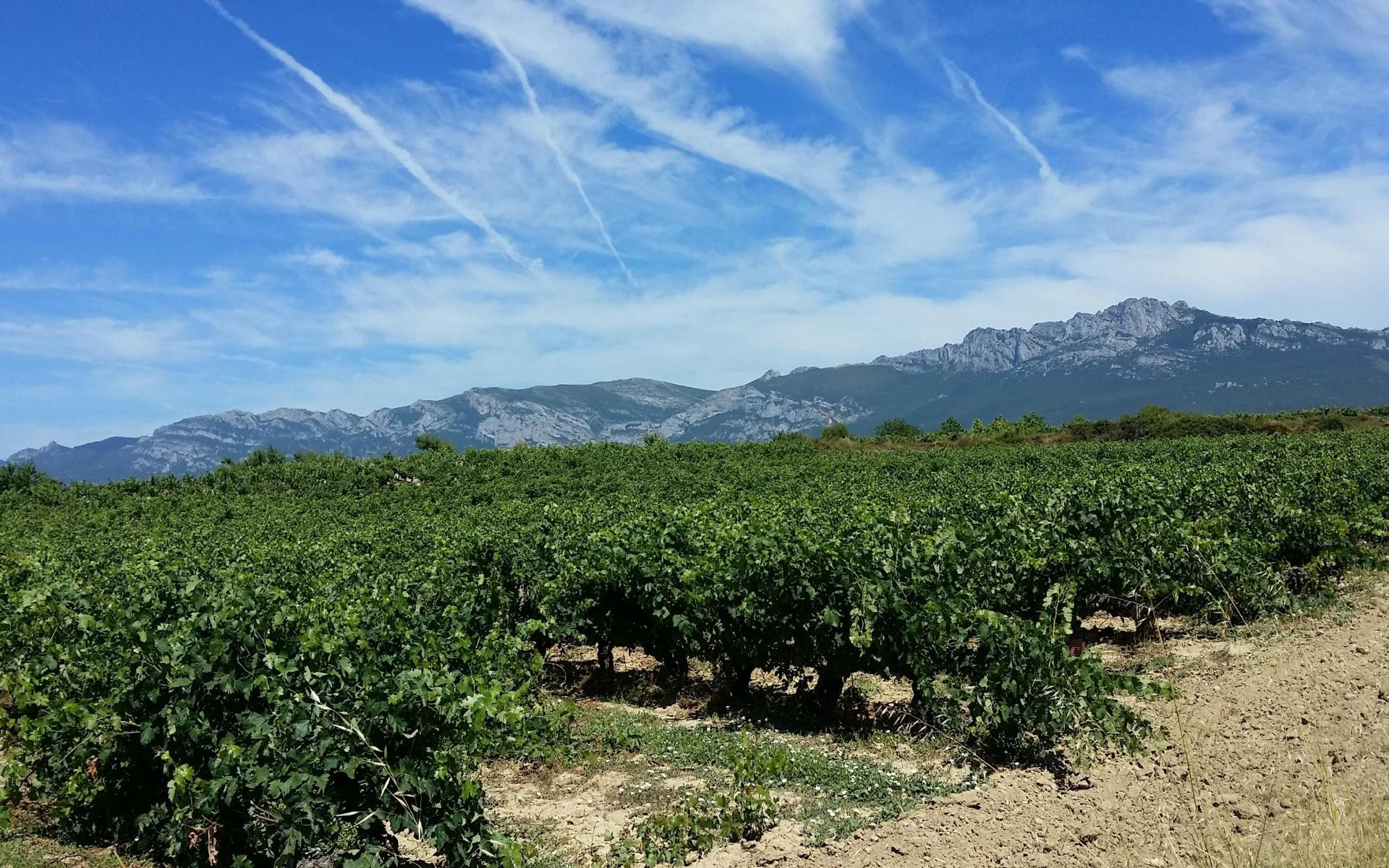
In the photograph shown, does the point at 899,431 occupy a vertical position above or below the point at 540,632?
above

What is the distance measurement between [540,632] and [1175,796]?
667 centimetres

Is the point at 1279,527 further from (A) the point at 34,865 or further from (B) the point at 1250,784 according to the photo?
(A) the point at 34,865

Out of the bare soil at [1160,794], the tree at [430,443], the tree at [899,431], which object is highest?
the tree at [430,443]

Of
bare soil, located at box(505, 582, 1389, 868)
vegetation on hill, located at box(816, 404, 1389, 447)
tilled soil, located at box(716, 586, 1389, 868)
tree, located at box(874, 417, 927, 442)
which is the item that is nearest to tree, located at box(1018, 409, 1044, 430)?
vegetation on hill, located at box(816, 404, 1389, 447)

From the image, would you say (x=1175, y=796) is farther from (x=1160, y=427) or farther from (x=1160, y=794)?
(x=1160, y=427)

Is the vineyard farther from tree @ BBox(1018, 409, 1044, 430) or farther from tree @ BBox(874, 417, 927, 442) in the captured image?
tree @ BBox(874, 417, 927, 442)

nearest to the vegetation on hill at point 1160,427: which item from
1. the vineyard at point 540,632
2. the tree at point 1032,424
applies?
the tree at point 1032,424

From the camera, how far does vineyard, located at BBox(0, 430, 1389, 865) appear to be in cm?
439

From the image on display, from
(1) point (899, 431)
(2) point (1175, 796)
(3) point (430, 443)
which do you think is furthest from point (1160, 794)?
(1) point (899, 431)

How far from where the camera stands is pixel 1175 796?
199 inches

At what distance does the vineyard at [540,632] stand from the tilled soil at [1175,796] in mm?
348

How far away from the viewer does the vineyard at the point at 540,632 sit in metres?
4.39

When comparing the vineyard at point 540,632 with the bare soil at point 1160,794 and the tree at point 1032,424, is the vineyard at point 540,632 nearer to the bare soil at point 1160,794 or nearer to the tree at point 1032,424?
the bare soil at point 1160,794

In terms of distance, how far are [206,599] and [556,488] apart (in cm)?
2247
